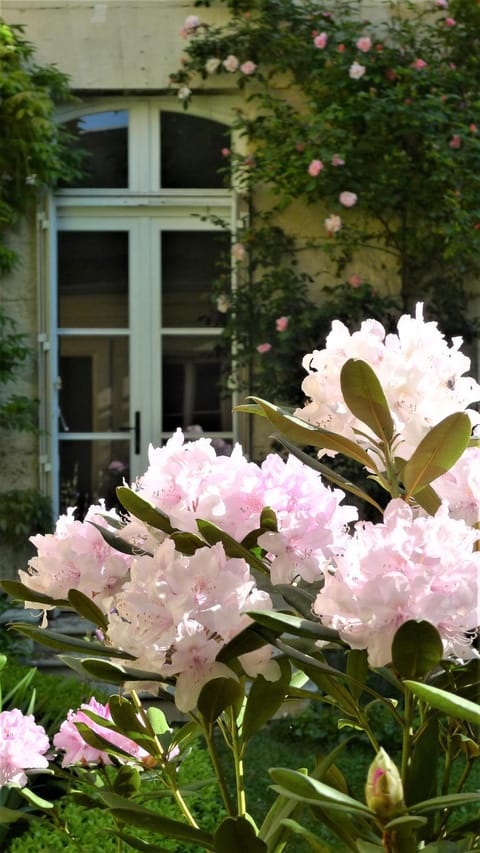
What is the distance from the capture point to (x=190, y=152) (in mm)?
5980

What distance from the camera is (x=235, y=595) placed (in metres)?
0.94

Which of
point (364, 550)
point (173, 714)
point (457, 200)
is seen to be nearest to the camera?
point (364, 550)

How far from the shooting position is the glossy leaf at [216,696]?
961mm

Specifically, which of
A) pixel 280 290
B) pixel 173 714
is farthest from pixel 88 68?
pixel 173 714

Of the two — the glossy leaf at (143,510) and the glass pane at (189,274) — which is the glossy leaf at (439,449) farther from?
the glass pane at (189,274)

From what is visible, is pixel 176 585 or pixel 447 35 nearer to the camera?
pixel 176 585

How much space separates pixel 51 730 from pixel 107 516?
199cm

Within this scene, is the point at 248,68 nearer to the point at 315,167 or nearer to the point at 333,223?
the point at 315,167

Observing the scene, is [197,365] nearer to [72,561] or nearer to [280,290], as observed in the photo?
[280,290]

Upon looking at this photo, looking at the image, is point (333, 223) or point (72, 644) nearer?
point (72, 644)

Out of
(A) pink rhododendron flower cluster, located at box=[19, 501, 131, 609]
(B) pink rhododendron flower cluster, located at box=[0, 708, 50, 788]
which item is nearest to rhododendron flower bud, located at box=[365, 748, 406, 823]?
(A) pink rhododendron flower cluster, located at box=[19, 501, 131, 609]

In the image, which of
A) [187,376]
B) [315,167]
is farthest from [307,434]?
[187,376]

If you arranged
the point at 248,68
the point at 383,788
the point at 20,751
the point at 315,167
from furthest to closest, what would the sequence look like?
the point at 248,68 → the point at 315,167 → the point at 20,751 → the point at 383,788

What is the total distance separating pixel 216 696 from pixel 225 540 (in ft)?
0.44
